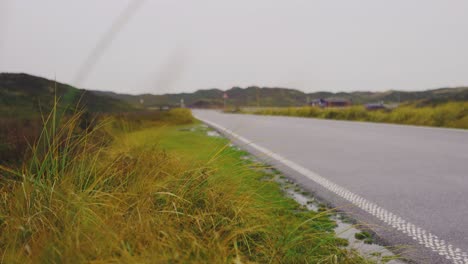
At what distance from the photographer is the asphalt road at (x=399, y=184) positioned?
2959 millimetres

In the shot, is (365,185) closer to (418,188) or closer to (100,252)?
(418,188)

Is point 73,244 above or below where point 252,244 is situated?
above

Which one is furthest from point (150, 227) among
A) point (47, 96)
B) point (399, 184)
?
point (399, 184)

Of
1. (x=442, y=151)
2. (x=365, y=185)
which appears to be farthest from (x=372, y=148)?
(x=365, y=185)

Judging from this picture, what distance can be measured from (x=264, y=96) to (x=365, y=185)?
1641 mm

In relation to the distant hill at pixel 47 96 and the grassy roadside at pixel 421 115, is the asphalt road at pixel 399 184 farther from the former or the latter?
the grassy roadside at pixel 421 115

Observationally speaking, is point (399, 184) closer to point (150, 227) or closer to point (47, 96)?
point (150, 227)

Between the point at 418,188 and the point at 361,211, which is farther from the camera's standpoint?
the point at 418,188

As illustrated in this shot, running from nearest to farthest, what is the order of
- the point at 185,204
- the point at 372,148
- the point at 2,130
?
the point at 185,204 < the point at 2,130 < the point at 372,148

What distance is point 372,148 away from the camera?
329 inches

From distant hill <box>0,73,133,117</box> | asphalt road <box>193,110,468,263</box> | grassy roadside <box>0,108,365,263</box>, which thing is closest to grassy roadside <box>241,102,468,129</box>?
asphalt road <box>193,110,468,263</box>

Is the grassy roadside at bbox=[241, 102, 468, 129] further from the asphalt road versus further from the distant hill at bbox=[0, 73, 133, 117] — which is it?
the distant hill at bbox=[0, 73, 133, 117]

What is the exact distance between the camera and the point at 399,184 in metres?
4.82

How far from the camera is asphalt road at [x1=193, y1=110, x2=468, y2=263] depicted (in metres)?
2.96
